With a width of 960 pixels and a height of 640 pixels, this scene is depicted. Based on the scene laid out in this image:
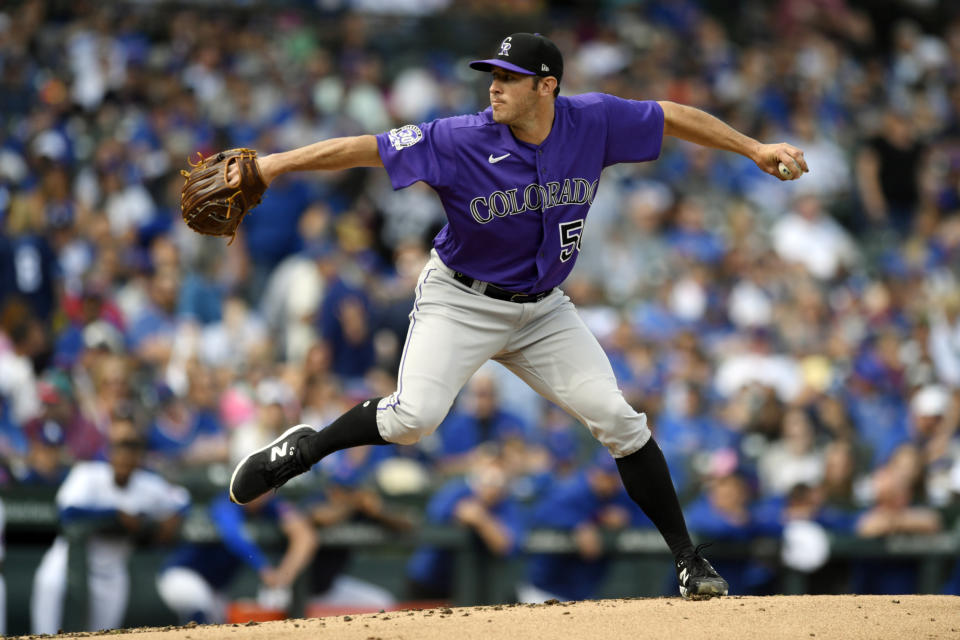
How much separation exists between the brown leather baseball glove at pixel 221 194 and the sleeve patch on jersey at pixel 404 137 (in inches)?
19.1

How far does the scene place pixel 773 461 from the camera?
27.6 ft

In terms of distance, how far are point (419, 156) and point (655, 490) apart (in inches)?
A: 62.1

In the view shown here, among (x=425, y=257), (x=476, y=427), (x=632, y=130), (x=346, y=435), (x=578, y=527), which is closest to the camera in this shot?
(x=346, y=435)

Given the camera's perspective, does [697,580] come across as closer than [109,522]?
Yes

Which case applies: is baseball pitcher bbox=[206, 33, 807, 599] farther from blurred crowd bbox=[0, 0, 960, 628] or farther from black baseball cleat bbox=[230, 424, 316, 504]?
blurred crowd bbox=[0, 0, 960, 628]

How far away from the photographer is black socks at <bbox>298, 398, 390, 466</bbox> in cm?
441

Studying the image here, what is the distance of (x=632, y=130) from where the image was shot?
4551 millimetres

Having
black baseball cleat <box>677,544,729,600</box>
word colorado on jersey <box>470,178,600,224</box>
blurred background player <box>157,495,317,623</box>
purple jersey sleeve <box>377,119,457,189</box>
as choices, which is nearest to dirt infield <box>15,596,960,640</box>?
black baseball cleat <box>677,544,729,600</box>

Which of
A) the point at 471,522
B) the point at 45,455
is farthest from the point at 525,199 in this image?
the point at 45,455

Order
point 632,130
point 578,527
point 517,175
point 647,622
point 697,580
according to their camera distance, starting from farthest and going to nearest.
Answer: point 578,527
point 697,580
point 632,130
point 517,175
point 647,622

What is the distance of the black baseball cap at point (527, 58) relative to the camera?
4250mm

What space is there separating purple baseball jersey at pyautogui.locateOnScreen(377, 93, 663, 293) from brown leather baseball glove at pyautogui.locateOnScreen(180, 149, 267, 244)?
477 mm

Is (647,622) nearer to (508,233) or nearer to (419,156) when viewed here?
(508,233)

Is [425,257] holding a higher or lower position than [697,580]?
higher
